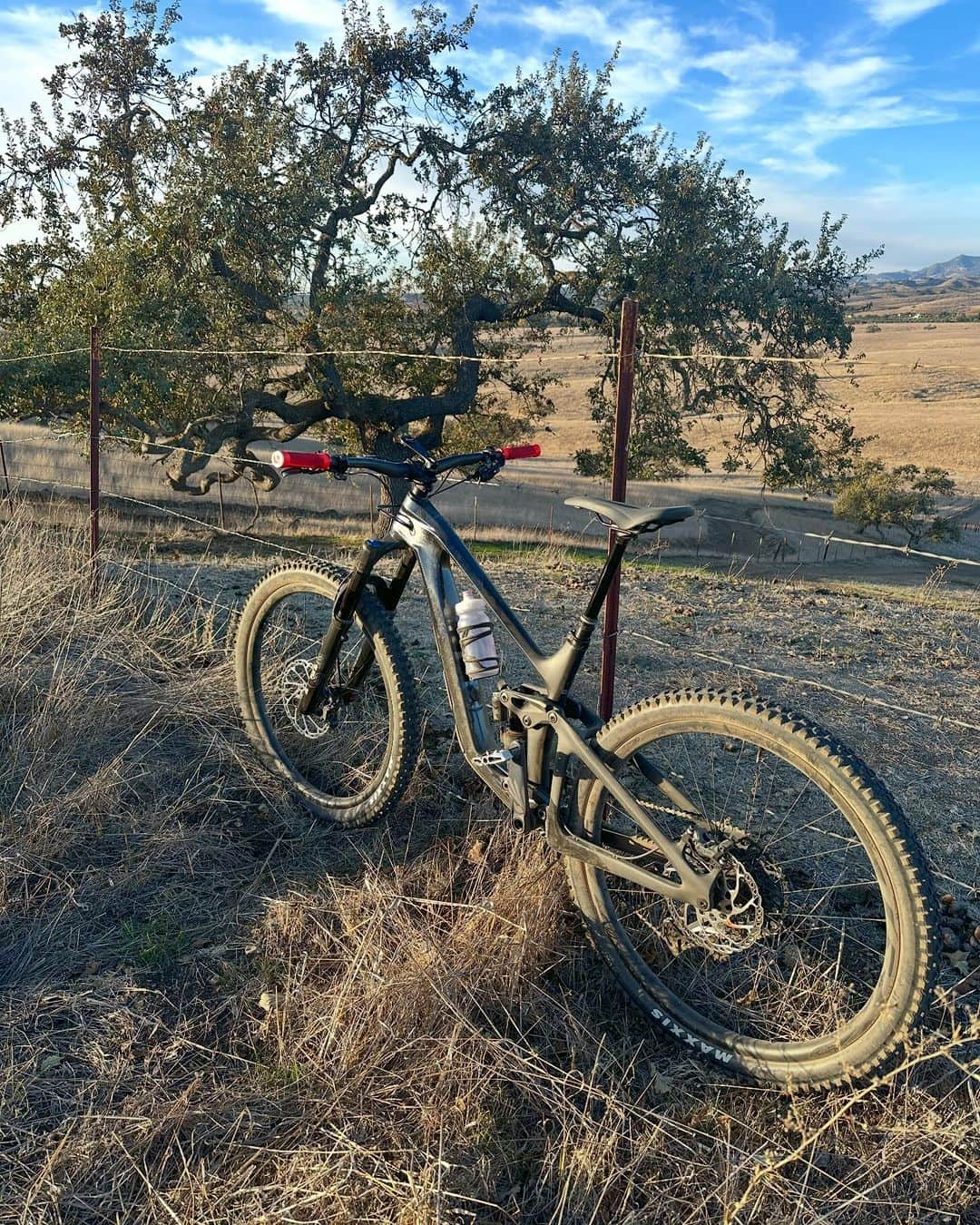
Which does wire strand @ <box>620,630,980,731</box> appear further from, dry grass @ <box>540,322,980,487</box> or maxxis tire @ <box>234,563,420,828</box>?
dry grass @ <box>540,322,980,487</box>

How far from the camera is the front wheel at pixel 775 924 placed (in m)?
2.04

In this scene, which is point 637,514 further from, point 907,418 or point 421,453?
point 907,418

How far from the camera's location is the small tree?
2491 centimetres

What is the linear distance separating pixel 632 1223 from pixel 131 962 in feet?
5.19

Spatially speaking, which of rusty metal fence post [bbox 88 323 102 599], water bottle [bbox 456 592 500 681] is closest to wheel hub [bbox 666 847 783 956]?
water bottle [bbox 456 592 500 681]

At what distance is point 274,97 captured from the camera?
13625 millimetres

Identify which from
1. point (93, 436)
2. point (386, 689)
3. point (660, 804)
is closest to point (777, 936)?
point (660, 804)

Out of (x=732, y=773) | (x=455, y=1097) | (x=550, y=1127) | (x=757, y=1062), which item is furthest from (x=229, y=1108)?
(x=732, y=773)

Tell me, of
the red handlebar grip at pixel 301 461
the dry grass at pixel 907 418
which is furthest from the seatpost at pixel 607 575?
the dry grass at pixel 907 418

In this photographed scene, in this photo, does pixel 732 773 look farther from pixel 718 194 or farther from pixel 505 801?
pixel 718 194

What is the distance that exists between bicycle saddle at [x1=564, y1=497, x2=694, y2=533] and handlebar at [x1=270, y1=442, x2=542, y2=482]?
0.62 m

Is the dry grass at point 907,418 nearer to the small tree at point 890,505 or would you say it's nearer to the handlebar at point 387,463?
the small tree at point 890,505

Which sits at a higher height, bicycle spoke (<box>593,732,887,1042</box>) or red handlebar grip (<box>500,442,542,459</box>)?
red handlebar grip (<box>500,442,542,459</box>)

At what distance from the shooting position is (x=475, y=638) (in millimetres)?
2807
